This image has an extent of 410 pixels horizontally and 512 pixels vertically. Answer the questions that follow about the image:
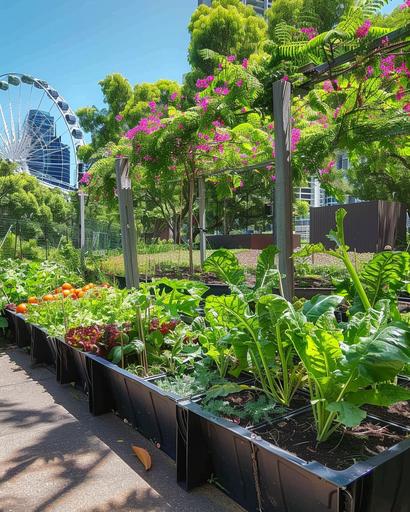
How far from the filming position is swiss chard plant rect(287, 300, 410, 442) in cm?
188

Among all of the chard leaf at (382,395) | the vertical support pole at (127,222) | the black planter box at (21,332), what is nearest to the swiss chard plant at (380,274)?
the chard leaf at (382,395)

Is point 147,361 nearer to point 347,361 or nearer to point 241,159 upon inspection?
point 347,361

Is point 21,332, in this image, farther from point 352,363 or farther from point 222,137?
point 352,363

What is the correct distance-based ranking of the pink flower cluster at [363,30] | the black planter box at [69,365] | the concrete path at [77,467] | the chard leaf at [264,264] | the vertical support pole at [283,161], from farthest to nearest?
the vertical support pole at [283,161], the black planter box at [69,365], the pink flower cluster at [363,30], the chard leaf at [264,264], the concrete path at [77,467]

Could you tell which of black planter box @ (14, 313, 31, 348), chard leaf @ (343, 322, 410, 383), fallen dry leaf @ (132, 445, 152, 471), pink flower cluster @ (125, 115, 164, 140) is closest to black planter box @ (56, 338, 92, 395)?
fallen dry leaf @ (132, 445, 152, 471)

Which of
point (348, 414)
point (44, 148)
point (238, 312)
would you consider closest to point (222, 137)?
point (238, 312)

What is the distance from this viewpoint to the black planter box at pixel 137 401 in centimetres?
263

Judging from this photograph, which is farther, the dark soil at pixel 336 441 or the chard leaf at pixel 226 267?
the chard leaf at pixel 226 267

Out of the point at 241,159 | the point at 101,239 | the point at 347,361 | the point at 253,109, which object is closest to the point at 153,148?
the point at 253,109

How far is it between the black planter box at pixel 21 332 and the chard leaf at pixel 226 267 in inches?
124

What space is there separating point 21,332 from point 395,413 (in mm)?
4524

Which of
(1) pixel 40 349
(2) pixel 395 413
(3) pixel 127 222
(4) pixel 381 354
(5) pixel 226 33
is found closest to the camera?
(4) pixel 381 354

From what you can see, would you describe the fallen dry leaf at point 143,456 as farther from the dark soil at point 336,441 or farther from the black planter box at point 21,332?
the black planter box at point 21,332

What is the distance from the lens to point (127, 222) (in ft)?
18.9
